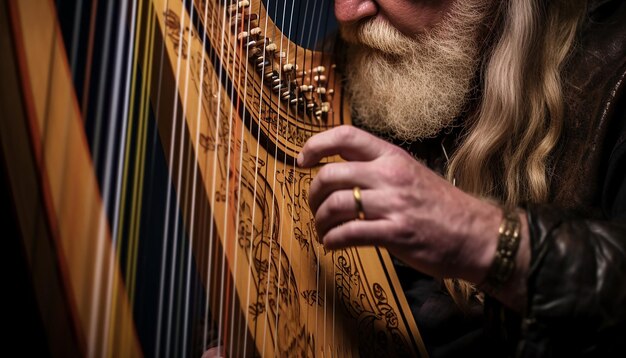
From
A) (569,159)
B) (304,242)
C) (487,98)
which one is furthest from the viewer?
(487,98)

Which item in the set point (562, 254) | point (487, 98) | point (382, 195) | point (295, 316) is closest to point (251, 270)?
point (295, 316)

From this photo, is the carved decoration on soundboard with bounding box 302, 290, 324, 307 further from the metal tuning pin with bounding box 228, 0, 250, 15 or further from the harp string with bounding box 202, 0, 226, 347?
the metal tuning pin with bounding box 228, 0, 250, 15

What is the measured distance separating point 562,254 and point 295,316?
16.4 inches

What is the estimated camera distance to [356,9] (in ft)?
4.44

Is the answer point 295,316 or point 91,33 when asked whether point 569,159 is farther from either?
point 91,33

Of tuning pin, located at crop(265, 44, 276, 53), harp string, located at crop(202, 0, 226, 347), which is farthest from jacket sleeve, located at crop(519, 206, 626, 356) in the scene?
tuning pin, located at crop(265, 44, 276, 53)

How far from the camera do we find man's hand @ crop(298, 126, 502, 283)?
79cm

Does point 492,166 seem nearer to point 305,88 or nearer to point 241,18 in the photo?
point 305,88

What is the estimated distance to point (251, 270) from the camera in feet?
2.79

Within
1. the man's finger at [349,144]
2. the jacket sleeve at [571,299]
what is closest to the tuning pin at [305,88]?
the man's finger at [349,144]

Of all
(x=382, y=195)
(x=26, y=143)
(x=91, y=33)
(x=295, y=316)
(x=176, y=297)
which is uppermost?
(x=91, y=33)

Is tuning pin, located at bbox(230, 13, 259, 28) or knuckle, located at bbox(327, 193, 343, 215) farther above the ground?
tuning pin, located at bbox(230, 13, 259, 28)

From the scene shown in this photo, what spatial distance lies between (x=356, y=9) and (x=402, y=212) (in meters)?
0.72

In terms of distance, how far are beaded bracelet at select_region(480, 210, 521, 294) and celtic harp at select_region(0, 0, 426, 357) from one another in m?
0.29
